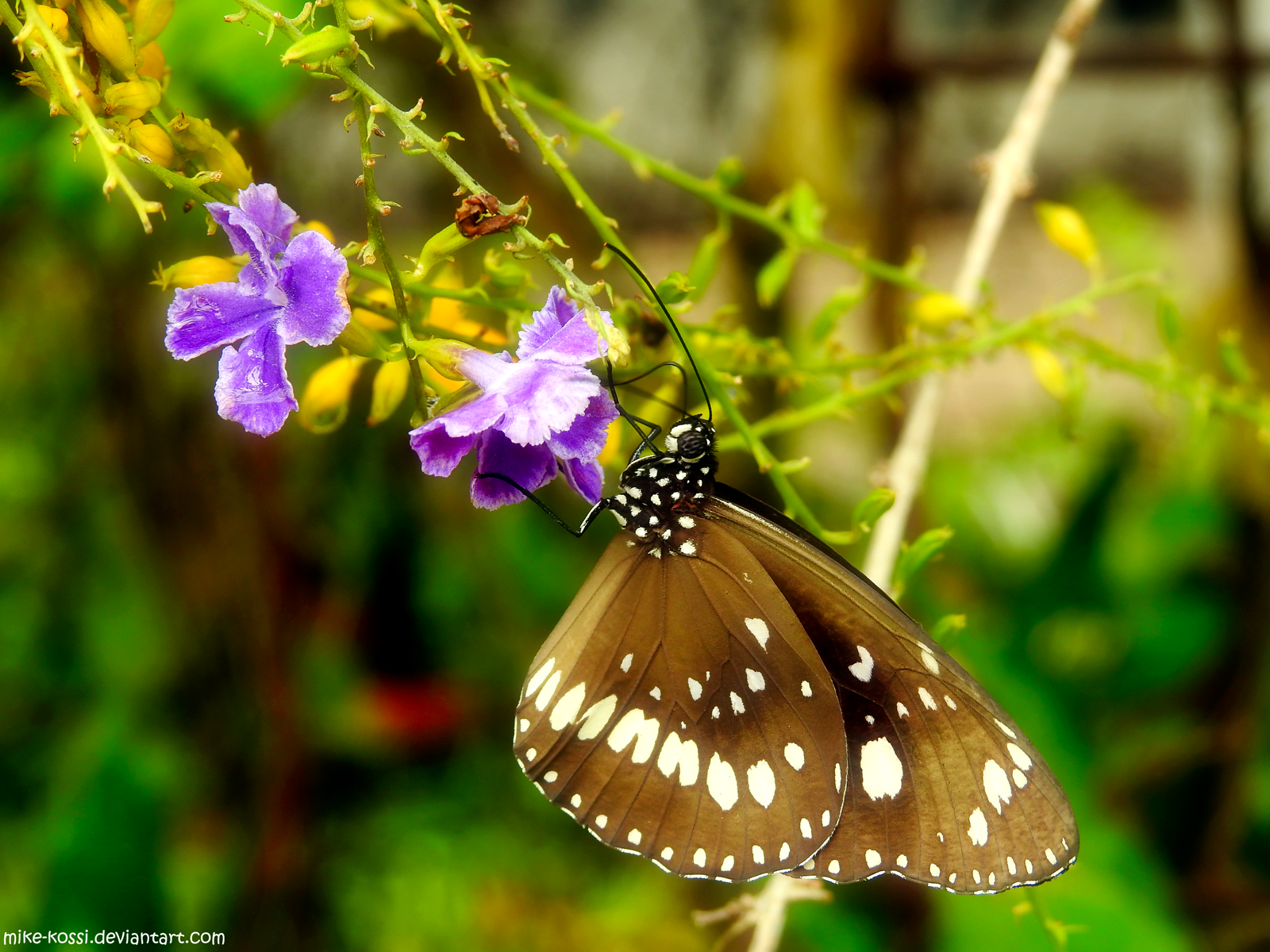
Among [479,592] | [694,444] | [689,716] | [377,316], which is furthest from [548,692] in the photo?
[479,592]

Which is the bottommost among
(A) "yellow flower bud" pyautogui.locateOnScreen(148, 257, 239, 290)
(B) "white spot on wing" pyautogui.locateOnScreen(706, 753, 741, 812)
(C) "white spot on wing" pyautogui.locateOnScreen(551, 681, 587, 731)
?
(B) "white spot on wing" pyautogui.locateOnScreen(706, 753, 741, 812)

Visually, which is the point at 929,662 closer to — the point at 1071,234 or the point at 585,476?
the point at 585,476

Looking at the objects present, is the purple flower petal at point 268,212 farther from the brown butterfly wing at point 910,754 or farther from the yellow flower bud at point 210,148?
the brown butterfly wing at point 910,754

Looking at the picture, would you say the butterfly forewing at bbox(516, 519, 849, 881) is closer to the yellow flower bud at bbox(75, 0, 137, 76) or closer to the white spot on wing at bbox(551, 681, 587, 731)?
the white spot on wing at bbox(551, 681, 587, 731)

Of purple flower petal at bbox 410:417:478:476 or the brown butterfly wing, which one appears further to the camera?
the brown butterfly wing

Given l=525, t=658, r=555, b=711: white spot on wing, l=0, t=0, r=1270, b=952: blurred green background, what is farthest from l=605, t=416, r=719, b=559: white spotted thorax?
l=0, t=0, r=1270, b=952: blurred green background

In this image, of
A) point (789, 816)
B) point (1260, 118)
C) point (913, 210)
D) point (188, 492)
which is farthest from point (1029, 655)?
point (188, 492)

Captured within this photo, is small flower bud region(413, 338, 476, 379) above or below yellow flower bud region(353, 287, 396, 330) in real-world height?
above
